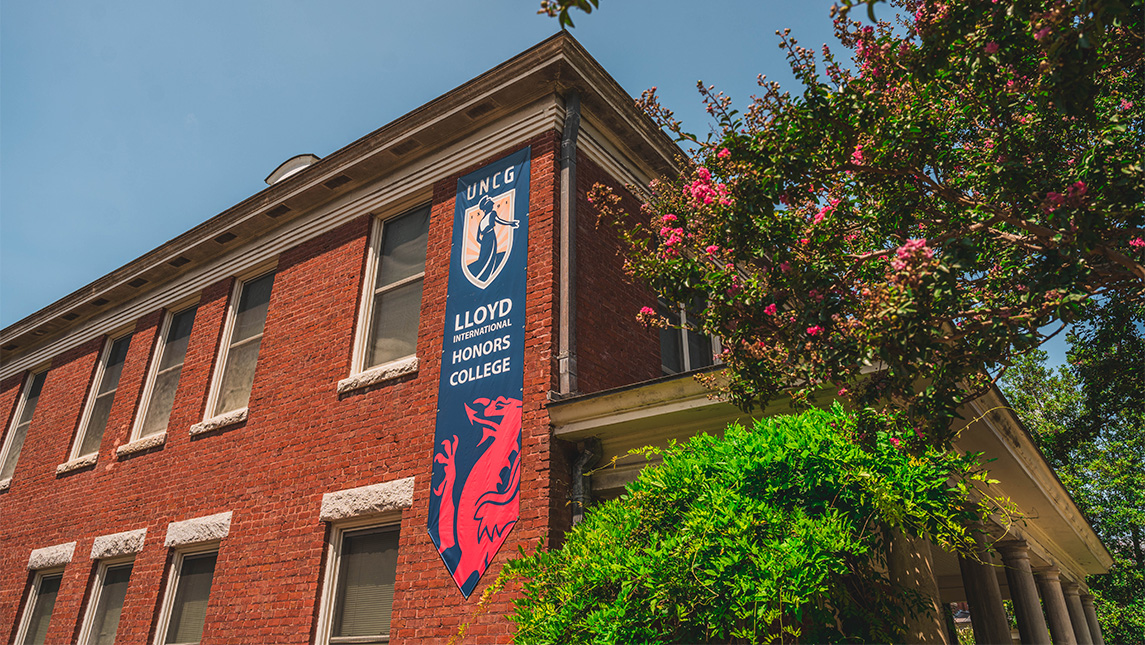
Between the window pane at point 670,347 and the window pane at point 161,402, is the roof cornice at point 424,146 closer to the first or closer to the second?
the window pane at point 161,402

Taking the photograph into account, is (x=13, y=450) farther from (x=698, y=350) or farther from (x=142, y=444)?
(x=698, y=350)

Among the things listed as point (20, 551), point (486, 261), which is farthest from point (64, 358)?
point (486, 261)

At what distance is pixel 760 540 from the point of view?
4273 millimetres

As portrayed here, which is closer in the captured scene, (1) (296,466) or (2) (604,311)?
(2) (604,311)

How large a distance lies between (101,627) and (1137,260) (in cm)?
1295

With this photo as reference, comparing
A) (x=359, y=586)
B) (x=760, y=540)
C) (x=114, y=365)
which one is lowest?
(x=760, y=540)

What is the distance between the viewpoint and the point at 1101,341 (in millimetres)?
12016

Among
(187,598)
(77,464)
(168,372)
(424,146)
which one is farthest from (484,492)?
(77,464)

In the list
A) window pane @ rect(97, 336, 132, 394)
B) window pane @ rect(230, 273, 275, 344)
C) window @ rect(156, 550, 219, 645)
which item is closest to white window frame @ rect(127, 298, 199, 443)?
window pane @ rect(230, 273, 275, 344)

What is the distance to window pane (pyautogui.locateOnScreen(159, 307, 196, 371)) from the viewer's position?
40.6 ft

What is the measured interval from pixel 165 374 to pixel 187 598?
4.38 meters

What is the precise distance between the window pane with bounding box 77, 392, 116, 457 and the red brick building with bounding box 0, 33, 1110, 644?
0.05 metres

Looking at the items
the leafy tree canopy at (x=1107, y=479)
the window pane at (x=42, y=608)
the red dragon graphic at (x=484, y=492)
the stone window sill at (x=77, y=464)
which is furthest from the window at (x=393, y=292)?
the leafy tree canopy at (x=1107, y=479)

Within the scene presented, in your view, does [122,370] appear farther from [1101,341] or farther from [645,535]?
[1101,341]
